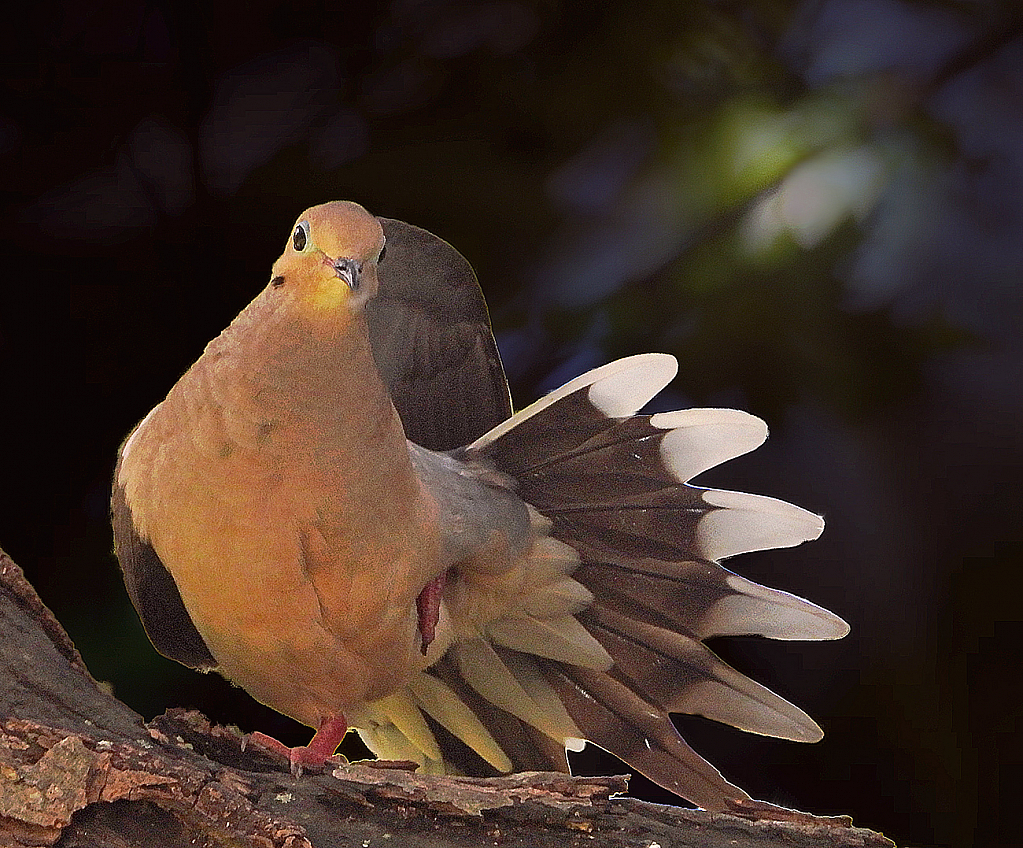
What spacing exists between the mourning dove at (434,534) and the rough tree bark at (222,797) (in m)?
0.08

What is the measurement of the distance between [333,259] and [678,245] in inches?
28.6

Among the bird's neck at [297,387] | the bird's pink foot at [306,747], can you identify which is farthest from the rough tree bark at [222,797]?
the bird's neck at [297,387]

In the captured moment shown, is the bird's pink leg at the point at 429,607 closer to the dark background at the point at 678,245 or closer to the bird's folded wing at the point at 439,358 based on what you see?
the bird's folded wing at the point at 439,358

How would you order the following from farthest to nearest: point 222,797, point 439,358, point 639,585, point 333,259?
point 439,358 → point 639,585 → point 333,259 → point 222,797

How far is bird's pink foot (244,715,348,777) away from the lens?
845mm

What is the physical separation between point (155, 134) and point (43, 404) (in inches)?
15.6

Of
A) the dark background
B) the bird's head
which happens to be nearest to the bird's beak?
the bird's head

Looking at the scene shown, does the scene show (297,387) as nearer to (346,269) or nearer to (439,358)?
(346,269)

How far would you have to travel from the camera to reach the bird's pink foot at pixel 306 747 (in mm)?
845

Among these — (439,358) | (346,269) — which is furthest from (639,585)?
(346,269)

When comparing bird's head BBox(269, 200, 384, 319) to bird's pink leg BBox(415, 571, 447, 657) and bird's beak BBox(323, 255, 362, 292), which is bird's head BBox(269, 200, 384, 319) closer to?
bird's beak BBox(323, 255, 362, 292)

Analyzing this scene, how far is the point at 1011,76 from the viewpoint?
4.59ft

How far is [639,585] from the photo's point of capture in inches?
44.8

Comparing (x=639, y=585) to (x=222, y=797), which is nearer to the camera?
(x=222, y=797)
